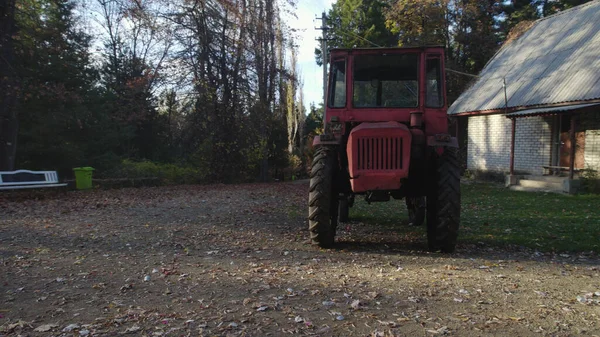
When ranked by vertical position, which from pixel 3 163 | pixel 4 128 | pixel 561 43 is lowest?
pixel 3 163

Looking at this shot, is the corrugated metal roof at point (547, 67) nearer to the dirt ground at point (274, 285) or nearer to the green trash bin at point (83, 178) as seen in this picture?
the dirt ground at point (274, 285)

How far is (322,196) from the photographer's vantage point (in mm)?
5664

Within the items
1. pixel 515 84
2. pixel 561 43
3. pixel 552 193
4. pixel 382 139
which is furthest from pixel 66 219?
pixel 561 43

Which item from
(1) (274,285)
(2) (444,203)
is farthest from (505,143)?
(1) (274,285)

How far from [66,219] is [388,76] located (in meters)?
7.26

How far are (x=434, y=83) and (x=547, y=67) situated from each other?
1301 centimetres

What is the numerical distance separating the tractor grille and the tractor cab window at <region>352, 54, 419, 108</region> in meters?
0.95

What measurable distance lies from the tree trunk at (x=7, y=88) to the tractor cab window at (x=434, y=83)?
13214mm

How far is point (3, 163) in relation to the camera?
1465 centimetres

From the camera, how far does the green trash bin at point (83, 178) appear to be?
1487 centimetres

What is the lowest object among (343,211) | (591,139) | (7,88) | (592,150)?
(343,211)

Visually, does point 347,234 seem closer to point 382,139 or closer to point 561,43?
point 382,139

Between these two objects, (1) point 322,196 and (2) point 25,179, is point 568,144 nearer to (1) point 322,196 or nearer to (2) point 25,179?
(1) point 322,196

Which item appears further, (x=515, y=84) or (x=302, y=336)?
(x=515, y=84)
